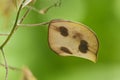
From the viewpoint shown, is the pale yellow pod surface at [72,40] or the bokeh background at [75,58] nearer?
the pale yellow pod surface at [72,40]

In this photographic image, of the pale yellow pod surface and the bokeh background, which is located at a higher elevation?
the pale yellow pod surface

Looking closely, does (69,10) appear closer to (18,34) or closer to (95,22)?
(95,22)

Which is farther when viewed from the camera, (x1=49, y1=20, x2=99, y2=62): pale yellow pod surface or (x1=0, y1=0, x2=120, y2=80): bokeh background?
(x1=0, y1=0, x2=120, y2=80): bokeh background

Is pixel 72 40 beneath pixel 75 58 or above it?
above

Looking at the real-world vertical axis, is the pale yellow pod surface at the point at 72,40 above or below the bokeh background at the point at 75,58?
above

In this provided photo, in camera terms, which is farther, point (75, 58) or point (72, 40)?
point (75, 58)
